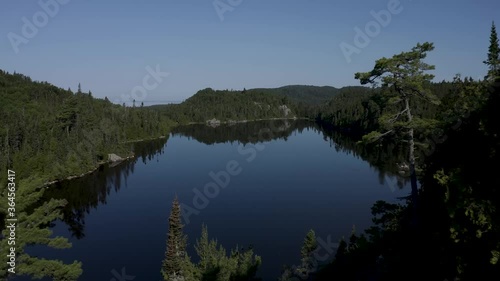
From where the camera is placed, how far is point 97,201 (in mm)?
71000

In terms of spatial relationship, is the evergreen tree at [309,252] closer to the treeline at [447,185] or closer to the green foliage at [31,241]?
the treeline at [447,185]

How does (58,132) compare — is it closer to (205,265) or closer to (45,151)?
(45,151)

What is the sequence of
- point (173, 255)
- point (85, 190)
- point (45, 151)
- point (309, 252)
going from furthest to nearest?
point (45, 151) < point (85, 190) < point (309, 252) < point (173, 255)

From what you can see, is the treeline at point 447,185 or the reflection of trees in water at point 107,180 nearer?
the treeline at point 447,185

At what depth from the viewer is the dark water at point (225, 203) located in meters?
45.8

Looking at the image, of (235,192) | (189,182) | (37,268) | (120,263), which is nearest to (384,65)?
(37,268)

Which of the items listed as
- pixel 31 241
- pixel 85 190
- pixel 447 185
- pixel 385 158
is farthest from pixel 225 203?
pixel 447 185

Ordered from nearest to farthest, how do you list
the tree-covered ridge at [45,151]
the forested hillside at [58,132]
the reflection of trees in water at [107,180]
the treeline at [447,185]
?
1. the treeline at [447,185]
2. the tree-covered ridge at [45,151]
3. the reflection of trees in water at [107,180]
4. the forested hillside at [58,132]

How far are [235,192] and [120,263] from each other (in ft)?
118

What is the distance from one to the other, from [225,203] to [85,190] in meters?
31.6

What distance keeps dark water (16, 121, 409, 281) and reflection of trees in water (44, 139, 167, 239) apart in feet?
0.61

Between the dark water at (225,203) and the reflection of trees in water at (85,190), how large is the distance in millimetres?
184

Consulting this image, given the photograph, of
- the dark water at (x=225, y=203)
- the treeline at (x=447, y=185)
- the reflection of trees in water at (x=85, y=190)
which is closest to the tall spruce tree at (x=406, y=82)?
the treeline at (x=447, y=185)

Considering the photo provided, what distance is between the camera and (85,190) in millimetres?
77938
